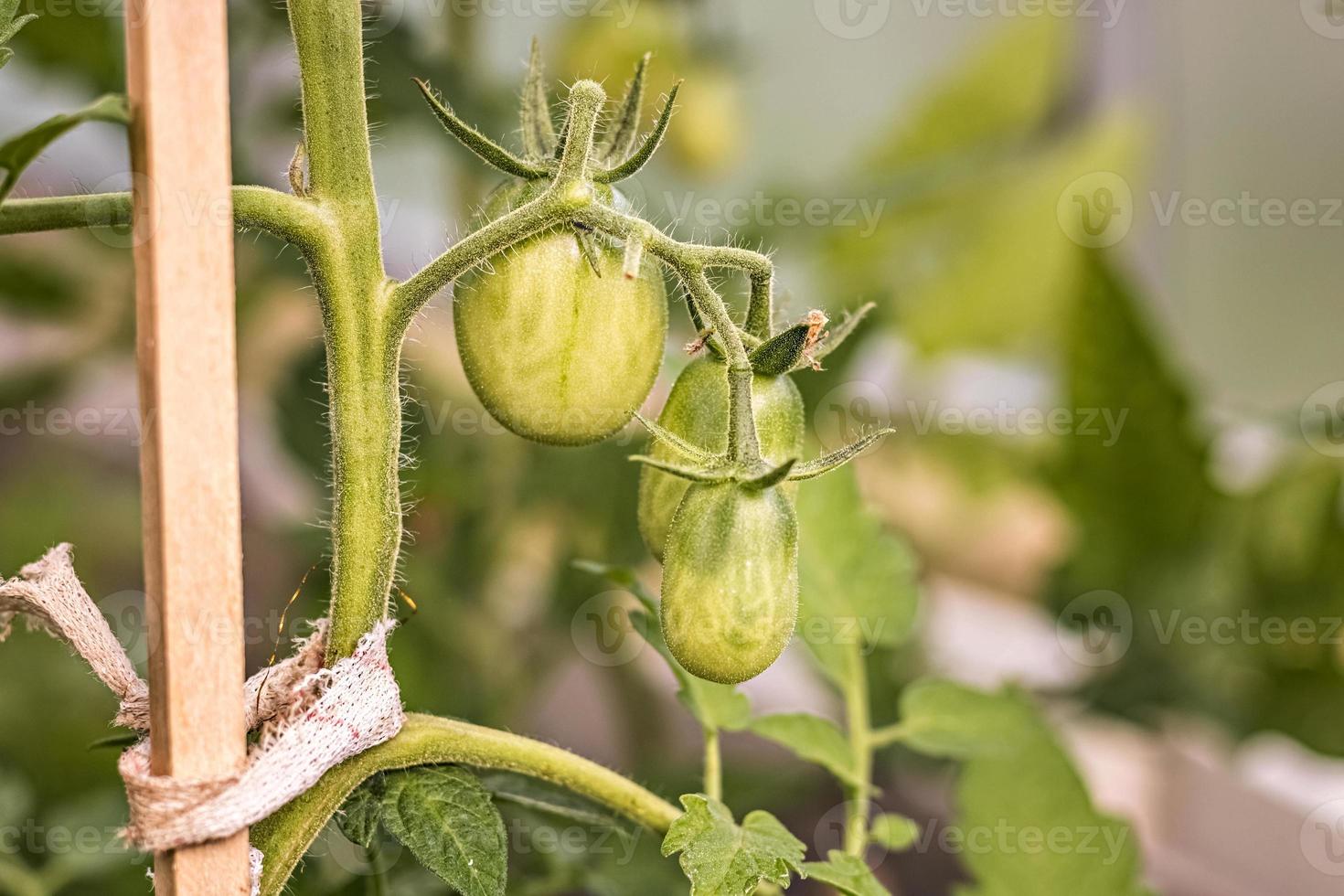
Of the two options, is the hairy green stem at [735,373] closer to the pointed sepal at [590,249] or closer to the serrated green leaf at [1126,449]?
the pointed sepal at [590,249]

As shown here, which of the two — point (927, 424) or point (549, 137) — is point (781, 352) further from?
point (927, 424)

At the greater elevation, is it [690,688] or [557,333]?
[557,333]

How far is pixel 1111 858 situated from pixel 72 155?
5.66 ft

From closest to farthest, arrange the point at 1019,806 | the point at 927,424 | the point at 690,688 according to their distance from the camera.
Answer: the point at 690,688 → the point at 1019,806 → the point at 927,424

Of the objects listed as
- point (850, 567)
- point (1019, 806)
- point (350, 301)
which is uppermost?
point (350, 301)

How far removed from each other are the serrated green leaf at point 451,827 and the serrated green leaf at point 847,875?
8cm

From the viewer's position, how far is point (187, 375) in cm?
25

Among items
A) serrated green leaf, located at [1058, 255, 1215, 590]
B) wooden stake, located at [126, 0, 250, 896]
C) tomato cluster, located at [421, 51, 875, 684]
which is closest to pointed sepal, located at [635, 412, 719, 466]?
tomato cluster, located at [421, 51, 875, 684]

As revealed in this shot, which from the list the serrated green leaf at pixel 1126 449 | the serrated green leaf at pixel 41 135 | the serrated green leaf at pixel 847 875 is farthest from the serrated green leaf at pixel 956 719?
the serrated green leaf at pixel 1126 449

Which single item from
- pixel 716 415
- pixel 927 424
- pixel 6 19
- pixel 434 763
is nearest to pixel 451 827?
pixel 434 763

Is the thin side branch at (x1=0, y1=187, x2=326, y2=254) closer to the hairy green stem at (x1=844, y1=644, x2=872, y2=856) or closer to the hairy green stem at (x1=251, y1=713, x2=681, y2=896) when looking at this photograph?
the hairy green stem at (x1=251, y1=713, x2=681, y2=896)

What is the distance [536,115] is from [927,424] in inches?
36.9

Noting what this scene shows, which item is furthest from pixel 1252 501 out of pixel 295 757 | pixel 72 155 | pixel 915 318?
pixel 72 155

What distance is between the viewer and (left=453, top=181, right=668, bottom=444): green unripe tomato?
308 mm
